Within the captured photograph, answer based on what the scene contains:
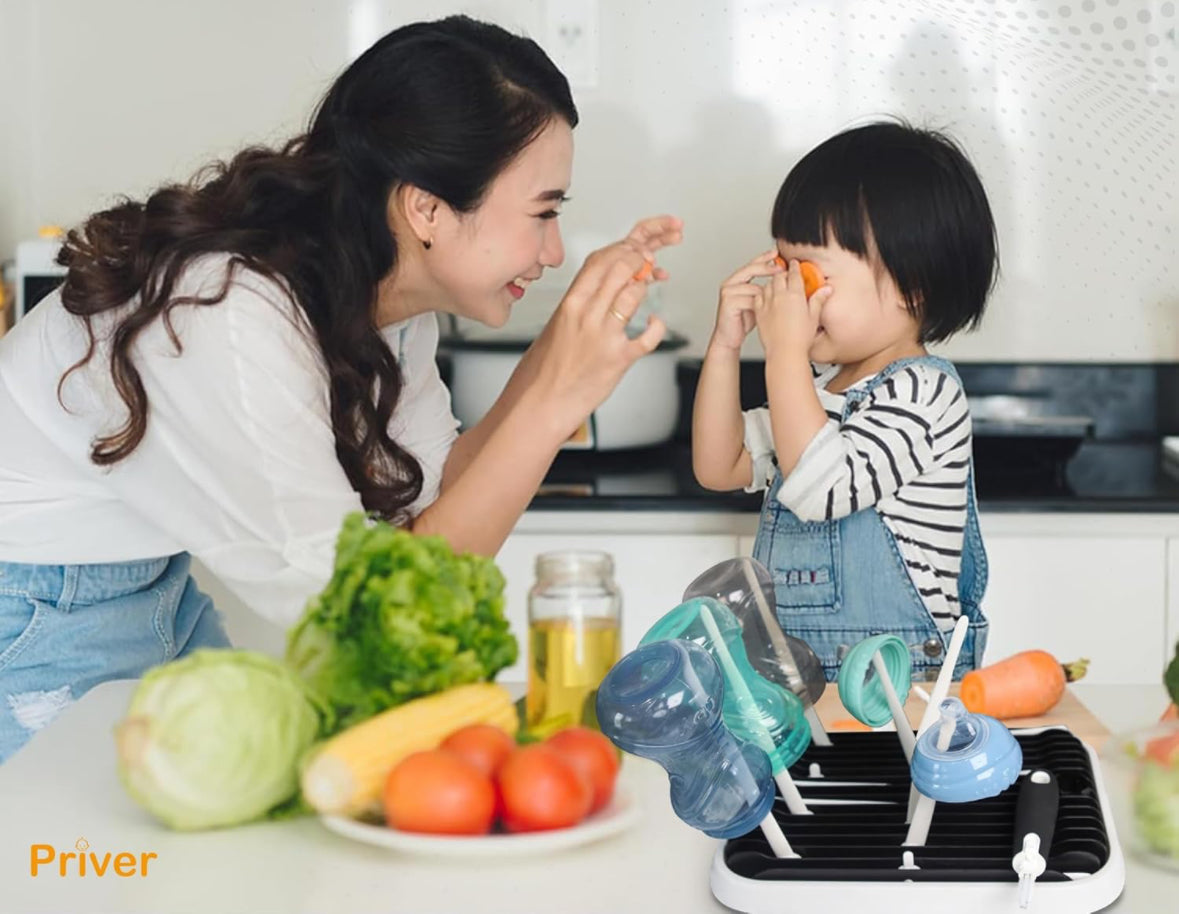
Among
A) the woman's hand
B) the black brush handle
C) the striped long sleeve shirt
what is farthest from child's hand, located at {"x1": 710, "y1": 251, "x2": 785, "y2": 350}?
the black brush handle

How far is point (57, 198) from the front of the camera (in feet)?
8.91

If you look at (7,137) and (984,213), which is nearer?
(984,213)

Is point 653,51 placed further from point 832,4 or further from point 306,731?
point 306,731

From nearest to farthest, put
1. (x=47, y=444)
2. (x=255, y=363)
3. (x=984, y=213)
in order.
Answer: (x=255, y=363) < (x=47, y=444) < (x=984, y=213)

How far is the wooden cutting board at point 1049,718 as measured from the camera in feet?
3.98

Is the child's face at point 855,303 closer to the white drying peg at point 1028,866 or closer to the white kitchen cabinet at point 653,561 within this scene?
the white kitchen cabinet at point 653,561

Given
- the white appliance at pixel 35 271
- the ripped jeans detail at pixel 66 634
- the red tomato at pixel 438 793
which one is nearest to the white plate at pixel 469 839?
the red tomato at pixel 438 793

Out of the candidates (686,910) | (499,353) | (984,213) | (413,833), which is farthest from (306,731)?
(499,353)

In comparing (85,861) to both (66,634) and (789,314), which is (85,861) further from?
(789,314)

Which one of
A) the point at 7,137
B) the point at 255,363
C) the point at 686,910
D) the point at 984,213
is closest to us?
the point at 686,910

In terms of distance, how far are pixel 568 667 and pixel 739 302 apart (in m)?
1.02

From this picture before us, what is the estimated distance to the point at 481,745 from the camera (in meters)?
0.87

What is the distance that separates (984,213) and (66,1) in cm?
168

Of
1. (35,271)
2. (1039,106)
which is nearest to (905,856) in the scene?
(35,271)
